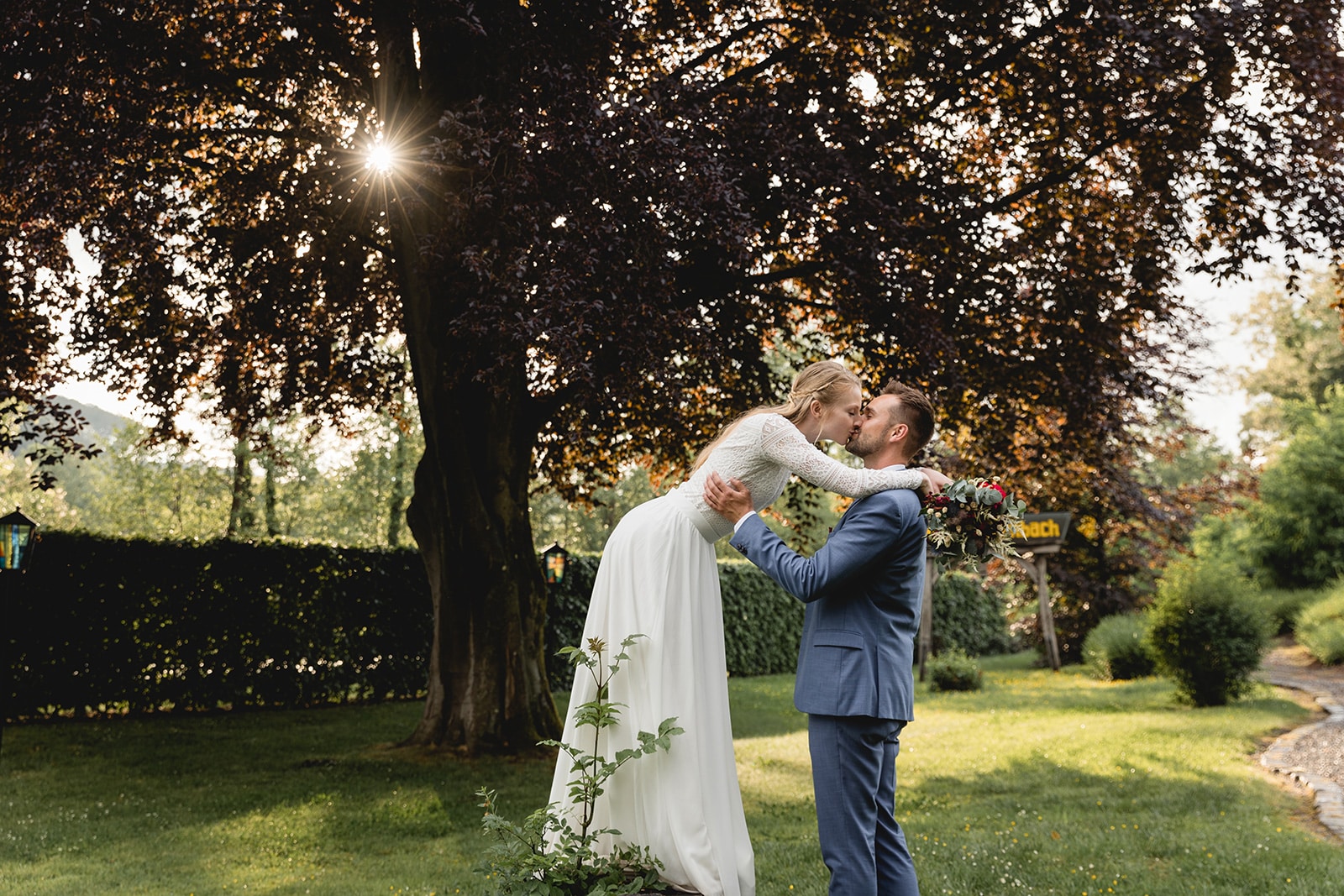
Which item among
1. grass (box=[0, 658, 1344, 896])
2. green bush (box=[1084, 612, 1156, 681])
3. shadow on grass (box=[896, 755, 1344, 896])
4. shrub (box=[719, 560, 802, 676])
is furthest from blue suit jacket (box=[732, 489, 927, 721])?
shrub (box=[719, 560, 802, 676])

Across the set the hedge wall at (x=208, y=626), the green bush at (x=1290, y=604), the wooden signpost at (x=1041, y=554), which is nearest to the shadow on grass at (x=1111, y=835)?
the hedge wall at (x=208, y=626)

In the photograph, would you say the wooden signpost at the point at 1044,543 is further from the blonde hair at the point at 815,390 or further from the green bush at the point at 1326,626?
the blonde hair at the point at 815,390

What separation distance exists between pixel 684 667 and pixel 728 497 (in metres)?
0.63

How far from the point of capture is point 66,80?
285 inches

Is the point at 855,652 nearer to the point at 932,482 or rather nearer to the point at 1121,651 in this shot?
the point at 932,482

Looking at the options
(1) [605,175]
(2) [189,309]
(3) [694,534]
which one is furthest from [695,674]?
(2) [189,309]

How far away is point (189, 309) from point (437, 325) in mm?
3231

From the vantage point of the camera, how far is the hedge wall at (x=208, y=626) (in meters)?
12.1

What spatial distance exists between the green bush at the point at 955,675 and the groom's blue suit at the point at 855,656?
1479cm

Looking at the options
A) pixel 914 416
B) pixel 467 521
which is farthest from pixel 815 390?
pixel 467 521

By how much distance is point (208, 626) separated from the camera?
1332 centimetres

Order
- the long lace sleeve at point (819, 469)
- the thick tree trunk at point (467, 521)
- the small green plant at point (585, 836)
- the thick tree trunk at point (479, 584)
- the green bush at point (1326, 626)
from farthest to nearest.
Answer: the green bush at point (1326, 626) < the thick tree trunk at point (479, 584) < the thick tree trunk at point (467, 521) < the long lace sleeve at point (819, 469) < the small green plant at point (585, 836)

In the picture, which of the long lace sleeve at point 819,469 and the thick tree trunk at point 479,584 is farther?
the thick tree trunk at point 479,584

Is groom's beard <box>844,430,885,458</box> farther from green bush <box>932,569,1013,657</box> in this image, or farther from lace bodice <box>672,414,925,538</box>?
green bush <box>932,569,1013,657</box>
